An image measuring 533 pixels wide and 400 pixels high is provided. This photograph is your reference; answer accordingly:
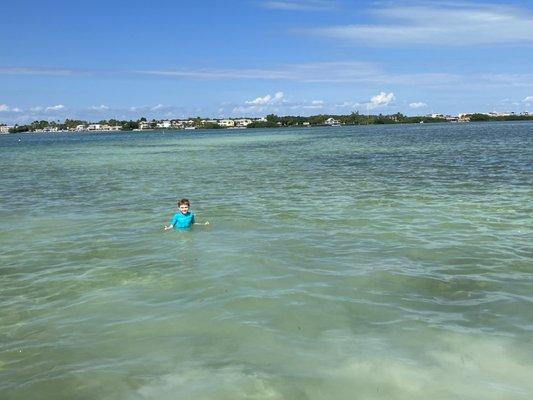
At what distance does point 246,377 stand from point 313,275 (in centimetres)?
412

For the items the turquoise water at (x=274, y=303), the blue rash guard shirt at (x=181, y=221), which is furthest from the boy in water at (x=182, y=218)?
the turquoise water at (x=274, y=303)

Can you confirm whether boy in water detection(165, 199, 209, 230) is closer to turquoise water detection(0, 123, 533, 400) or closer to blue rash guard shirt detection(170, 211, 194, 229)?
blue rash guard shirt detection(170, 211, 194, 229)

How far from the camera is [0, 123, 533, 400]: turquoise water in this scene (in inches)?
254

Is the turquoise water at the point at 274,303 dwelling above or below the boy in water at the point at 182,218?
below

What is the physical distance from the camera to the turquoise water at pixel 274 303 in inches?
254

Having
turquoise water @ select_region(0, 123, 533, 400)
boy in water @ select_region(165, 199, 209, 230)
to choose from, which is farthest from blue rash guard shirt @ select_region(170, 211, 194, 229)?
turquoise water @ select_region(0, 123, 533, 400)

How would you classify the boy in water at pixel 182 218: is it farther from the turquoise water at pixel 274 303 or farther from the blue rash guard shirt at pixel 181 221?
the turquoise water at pixel 274 303

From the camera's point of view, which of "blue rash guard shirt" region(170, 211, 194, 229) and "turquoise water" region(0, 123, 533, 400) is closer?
"turquoise water" region(0, 123, 533, 400)

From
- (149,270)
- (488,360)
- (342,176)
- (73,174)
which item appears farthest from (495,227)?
(73,174)

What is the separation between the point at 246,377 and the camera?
6.52 metres

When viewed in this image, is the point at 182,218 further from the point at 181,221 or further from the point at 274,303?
the point at 274,303

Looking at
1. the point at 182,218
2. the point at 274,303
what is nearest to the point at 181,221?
the point at 182,218

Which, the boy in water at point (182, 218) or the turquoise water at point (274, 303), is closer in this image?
the turquoise water at point (274, 303)

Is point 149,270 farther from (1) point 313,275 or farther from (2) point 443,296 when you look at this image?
(2) point 443,296
